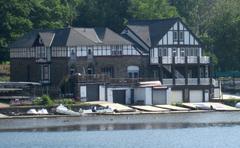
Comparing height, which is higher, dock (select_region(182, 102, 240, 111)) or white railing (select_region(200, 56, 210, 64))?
white railing (select_region(200, 56, 210, 64))

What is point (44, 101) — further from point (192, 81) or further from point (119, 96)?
point (192, 81)

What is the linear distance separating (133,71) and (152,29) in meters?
5.87

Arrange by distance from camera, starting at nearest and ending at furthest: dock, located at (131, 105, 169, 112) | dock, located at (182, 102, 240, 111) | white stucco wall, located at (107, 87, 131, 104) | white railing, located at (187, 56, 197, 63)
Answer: dock, located at (131, 105, 169, 112)
dock, located at (182, 102, 240, 111)
white stucco wall, located at (107, 87, 131, 104)
white railing, located at (187, 56, 197, 63)

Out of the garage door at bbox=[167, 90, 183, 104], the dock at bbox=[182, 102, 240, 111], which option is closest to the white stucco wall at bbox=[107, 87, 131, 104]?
the garage door at bbox=[167, 90, 183, 104]

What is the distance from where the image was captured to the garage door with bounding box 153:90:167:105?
339 feet

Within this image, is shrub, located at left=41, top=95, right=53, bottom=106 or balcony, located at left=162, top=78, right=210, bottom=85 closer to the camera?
shrub, located at left=41, top=95, right=53, bottom=106

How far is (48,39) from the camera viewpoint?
106 metres

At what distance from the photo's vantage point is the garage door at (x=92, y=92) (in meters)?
101

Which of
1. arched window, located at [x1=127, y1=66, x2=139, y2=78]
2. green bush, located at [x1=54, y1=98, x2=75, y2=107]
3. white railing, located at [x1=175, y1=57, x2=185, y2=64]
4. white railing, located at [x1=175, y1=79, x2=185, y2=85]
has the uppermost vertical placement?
white railing, located at [x1=175, y1=57, x2=185, y2=64]

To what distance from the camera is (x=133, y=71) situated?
353 feet

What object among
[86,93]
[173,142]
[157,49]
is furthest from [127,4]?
[173,142]

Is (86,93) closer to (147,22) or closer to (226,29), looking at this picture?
(147,22)

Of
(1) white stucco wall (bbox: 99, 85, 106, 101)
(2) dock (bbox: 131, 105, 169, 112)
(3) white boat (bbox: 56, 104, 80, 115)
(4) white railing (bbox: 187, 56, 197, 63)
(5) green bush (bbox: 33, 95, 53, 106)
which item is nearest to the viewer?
(3) white boat (bbox: 56, 104, 80, 115)

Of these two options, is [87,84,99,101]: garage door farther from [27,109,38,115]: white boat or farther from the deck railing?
[27,109,38,115]: white boat
